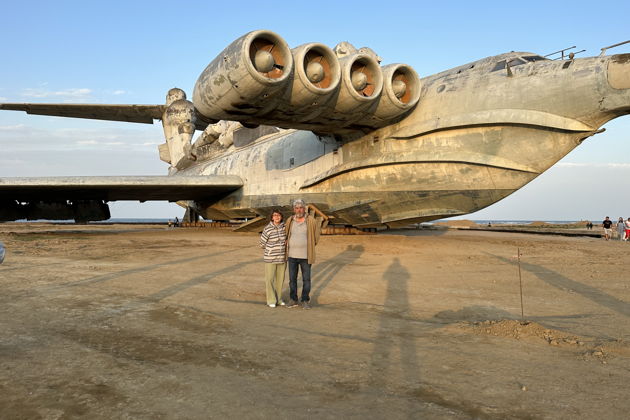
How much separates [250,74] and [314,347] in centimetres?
551

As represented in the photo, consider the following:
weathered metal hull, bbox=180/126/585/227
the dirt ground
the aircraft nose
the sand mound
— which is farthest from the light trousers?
the aircraft nose

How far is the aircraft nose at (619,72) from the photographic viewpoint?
7.88 metres

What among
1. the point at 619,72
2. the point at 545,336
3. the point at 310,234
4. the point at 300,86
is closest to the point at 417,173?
the point at 300,86

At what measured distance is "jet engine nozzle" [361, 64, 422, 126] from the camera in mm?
9562

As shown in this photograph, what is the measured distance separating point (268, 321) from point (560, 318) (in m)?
2.97

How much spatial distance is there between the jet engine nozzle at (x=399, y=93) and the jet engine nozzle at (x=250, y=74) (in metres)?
2.50

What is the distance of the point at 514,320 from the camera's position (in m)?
4.34

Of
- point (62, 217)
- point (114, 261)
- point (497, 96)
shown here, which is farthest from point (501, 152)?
point (62, 217)

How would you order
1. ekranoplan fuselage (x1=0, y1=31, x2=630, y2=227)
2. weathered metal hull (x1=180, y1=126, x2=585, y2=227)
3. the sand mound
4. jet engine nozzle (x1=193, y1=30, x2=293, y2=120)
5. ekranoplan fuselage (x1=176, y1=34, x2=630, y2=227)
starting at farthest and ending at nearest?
1. weathered metal hull (x1=180, y1=126, x2=585, y2=227)
2. ekranoplan fuselage (x1=176, y1=34, x2=630, y2=227)
3. ekranoplan fuselage (x1=0, y1=31, x2=630, y2=227)
4. jet engine nozzle (x1=193, y1=30, x2=293, y2=120)
5. the sand mound

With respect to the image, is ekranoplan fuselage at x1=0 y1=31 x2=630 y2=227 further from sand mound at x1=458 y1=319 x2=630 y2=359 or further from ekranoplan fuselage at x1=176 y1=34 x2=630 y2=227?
sand mound at x1=458 y1=319 x2=630 y2=359

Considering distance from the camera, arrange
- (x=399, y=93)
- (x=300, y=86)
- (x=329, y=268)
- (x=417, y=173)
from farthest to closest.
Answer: (x=417, y=173)
(x=399, y=93)
(x=300, y=86)
(x=329, y=268)

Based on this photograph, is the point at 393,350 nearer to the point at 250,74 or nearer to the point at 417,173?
the point at 250,74

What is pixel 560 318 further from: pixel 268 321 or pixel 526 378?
pixel 268 321

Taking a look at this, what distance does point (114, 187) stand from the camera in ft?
47.7
